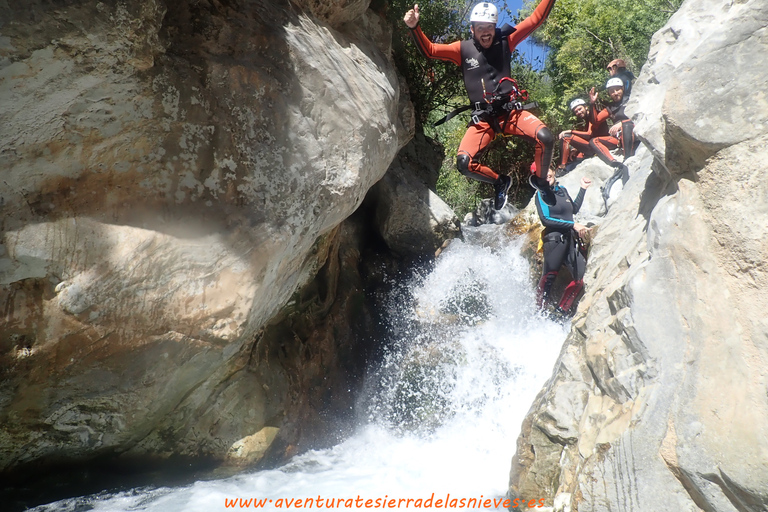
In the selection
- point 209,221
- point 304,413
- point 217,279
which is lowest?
point 304,413

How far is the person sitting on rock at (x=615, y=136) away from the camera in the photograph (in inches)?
298

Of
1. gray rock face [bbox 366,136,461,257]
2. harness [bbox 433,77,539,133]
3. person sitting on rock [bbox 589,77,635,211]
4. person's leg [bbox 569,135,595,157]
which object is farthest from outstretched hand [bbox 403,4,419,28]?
person's leg [bbox 569,135,595,157]

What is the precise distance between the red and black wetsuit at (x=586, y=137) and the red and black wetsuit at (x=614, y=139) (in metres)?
0.11

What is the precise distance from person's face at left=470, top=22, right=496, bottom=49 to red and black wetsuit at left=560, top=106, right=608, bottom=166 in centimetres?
403

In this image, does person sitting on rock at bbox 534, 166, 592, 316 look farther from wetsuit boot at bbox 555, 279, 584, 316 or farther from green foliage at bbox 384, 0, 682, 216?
green foliage at bbox 384, 0, 682, 216

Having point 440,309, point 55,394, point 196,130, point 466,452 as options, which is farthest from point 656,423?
point 440,309

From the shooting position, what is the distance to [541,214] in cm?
559

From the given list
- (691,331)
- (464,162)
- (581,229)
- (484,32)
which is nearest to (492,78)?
(484,32)

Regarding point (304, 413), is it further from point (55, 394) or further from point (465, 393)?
point (55, 394)

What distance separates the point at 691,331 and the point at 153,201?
3309 mm

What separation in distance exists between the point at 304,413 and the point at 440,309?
231 centimetres

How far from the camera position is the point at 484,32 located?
5.53 m

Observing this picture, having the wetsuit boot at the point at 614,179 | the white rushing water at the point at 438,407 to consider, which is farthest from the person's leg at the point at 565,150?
the white rushing water at the point at 438,407

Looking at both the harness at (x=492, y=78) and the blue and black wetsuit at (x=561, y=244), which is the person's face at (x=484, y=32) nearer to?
the harness at (x=492, y=78)
